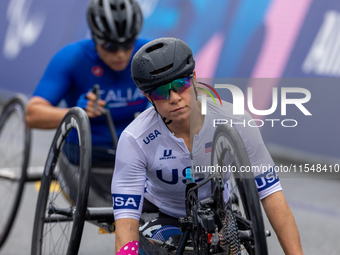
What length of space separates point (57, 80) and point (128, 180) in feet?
6.35

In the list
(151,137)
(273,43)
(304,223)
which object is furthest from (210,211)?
(273,43)

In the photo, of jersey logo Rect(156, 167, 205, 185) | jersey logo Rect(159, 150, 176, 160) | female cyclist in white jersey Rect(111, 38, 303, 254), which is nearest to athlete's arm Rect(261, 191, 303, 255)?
female cyclist in white jersey Rect(111, 38, 303, 254)

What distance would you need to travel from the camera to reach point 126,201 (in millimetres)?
2455

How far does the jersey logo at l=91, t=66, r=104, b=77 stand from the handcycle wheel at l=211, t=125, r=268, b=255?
6.79 feet

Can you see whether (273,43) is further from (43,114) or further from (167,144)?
(167,144)

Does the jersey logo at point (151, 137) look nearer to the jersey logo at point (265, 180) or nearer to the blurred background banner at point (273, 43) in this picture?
the jersey logo at point (265, 180)

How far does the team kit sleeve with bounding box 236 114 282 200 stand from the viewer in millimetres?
2262

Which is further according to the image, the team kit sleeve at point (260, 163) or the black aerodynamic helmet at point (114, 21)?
the black aerodynamic helmet at point (114, 21)

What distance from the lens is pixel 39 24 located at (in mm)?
9406

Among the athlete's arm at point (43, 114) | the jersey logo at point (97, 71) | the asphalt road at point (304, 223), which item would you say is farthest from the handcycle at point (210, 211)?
the asphalt road at point (304, 223)

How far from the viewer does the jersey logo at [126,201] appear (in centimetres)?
245

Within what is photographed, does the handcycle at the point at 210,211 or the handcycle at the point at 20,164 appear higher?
the handcycle at the point at 210,211

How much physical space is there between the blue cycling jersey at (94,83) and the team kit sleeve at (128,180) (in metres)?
1.66

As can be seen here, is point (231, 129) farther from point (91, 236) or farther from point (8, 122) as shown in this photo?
point (8, 122)
